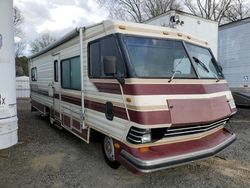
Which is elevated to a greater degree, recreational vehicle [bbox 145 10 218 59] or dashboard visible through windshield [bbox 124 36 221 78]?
recreational vehicle [bbox 145 10 218 59]

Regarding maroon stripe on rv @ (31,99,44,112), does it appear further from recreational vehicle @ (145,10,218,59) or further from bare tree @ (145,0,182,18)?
bare tree @ (145,0,182,18)

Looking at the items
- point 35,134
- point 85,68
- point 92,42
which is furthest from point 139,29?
point 35,134

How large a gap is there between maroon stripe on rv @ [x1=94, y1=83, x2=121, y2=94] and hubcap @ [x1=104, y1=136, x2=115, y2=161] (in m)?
0.83

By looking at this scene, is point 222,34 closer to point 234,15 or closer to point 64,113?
point 64,113

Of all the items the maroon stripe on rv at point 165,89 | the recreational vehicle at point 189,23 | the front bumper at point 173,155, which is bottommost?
the front bumper at point 173,155

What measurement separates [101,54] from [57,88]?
3.06 m

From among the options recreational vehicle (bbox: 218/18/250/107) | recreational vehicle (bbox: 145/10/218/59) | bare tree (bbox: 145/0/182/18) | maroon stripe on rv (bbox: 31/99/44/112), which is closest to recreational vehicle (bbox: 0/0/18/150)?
recreational vehicle (bbox: 145/10/218/59)

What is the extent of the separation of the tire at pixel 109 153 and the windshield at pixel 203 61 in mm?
1892

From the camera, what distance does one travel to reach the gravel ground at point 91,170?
4.57 m

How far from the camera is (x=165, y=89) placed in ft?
14.0

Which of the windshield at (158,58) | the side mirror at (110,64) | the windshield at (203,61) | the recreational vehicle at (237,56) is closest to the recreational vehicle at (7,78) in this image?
the side mirror at (110,64)

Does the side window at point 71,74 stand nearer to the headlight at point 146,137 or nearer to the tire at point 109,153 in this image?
the tire at point 109,153

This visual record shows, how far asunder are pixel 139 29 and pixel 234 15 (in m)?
33.0

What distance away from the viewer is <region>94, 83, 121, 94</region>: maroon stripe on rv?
4465mm
